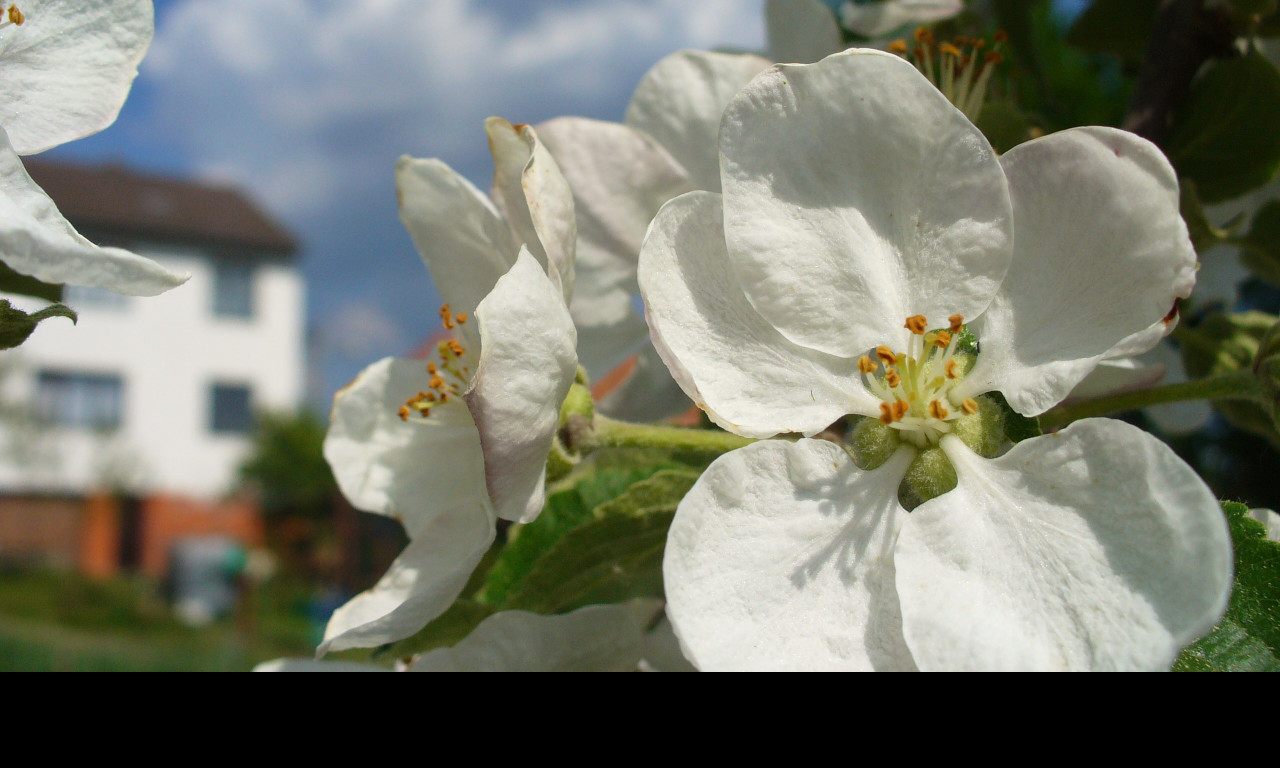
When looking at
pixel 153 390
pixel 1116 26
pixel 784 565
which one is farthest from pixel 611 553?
pixel 153 390

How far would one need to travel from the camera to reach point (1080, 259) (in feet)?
2.34

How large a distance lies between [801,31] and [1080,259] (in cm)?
56

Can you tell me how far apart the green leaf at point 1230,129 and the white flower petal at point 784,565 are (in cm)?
66

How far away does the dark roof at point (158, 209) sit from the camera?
26.0 meters

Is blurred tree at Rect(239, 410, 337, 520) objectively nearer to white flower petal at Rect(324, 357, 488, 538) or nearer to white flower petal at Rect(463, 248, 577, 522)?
white flower petal at Rect(324, 357, 488, 538)

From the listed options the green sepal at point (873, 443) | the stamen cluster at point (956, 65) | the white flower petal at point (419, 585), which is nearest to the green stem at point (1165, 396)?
the green sepal at point (873, 443)

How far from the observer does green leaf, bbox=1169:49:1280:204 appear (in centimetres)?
111

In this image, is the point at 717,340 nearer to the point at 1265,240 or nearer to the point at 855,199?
the point at 855,199

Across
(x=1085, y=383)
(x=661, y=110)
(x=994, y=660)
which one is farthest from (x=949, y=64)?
(x=994, y=660)

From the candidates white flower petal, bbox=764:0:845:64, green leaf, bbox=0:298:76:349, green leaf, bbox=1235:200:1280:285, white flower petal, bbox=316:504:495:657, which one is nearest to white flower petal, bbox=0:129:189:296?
green leaf, bbox=0:298:76:349

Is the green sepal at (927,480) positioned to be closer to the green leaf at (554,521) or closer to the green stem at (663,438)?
the green stem at (663,438)

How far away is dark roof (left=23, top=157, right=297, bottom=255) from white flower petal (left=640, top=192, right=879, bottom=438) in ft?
88.8

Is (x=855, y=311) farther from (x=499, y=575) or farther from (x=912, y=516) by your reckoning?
(x=499, y=575)

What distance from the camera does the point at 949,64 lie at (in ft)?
3.85
